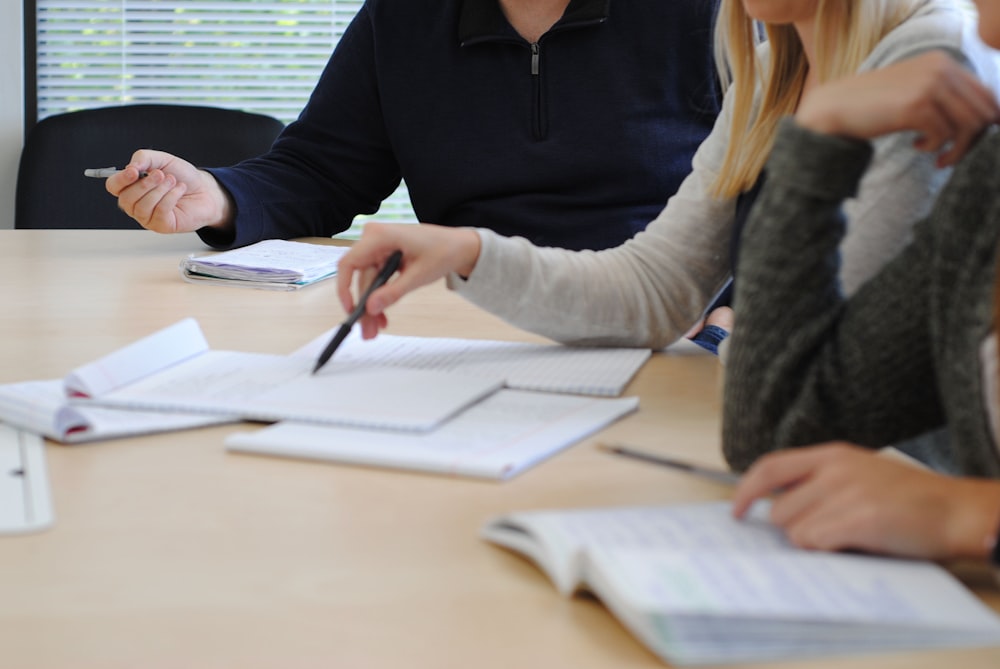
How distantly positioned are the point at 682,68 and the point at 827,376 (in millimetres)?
1161

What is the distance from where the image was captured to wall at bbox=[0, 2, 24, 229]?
309cm

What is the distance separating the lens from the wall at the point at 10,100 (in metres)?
3.09

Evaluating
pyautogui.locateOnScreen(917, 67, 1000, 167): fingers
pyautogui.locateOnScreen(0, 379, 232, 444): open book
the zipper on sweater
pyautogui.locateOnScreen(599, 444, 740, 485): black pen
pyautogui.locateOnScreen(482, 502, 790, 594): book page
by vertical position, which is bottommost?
pyautogui.locateOnScreen(0, 379, 232, 444): open book

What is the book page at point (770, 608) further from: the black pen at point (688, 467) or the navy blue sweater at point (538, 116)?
the navy blue sweater at point (538, 116)

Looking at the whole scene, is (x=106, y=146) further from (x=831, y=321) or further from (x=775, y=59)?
(x=831, y=321)

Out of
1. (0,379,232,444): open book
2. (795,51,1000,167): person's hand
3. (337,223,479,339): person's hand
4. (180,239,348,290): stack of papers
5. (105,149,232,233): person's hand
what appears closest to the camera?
(795,51,1000,167): person's hand

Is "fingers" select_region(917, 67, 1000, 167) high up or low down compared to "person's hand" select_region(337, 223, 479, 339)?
up

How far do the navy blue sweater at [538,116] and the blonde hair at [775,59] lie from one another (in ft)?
1.55

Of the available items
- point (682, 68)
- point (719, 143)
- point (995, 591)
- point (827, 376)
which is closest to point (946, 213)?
point (827, 376)

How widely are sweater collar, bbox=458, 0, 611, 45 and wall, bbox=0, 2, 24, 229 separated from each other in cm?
174

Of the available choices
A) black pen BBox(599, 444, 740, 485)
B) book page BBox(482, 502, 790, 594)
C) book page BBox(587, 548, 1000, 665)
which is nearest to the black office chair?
black pen BBox(599, 444, 740, 485)

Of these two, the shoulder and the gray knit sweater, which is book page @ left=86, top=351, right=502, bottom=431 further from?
the shoulder

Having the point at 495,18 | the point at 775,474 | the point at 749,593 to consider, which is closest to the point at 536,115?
the point at 495,18

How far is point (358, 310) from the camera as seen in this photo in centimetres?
105
